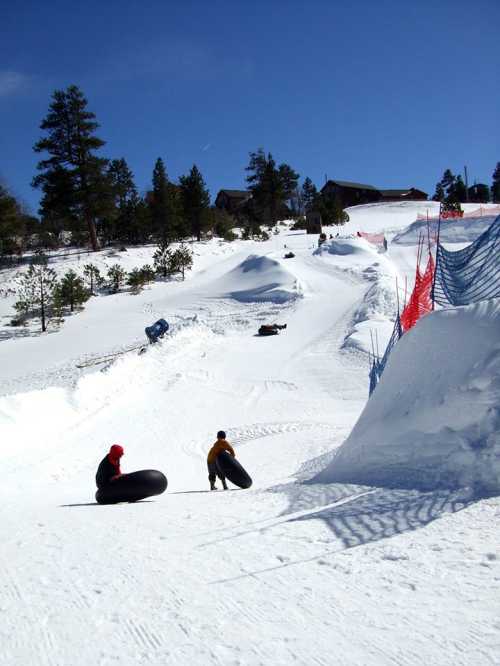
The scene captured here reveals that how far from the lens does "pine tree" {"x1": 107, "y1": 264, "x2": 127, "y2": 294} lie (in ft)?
116

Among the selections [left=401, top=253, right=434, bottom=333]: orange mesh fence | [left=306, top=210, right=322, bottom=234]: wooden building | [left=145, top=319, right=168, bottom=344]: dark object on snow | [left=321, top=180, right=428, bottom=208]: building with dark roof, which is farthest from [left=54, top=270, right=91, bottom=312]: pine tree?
[left=321, top=180, right=428, bottom=208]: building with dark roof

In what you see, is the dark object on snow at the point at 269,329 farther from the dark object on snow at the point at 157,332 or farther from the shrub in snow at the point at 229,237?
the shrub in snow at the point at 229,237

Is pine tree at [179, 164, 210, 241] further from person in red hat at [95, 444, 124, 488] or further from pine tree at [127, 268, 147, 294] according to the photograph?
person in red hat at [95, 444, 124, 488]

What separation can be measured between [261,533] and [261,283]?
27131 mm

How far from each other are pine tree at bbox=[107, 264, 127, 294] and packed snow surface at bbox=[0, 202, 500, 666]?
68.9 feet

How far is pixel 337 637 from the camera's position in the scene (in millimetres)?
3088

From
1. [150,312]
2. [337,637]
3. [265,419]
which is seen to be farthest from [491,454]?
[150,312]

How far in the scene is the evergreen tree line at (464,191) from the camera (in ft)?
282

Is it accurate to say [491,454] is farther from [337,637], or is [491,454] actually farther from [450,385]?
[337,637]

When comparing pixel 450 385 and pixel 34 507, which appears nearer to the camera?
pixel 450 385

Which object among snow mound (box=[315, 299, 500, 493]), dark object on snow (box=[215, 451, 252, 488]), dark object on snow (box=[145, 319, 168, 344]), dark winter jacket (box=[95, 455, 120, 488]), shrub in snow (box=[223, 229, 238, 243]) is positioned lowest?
dark object on snow (box=[215, 451, 252, 488])

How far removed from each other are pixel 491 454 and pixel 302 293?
23822 millimetres

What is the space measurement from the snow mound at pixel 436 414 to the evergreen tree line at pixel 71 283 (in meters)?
24.2

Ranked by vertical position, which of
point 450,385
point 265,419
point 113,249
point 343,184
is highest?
point 343,184
